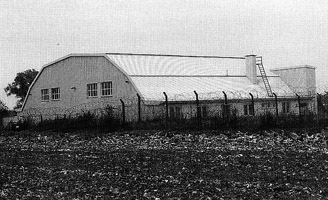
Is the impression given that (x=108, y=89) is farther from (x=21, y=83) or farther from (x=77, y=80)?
(x=21, y=83)

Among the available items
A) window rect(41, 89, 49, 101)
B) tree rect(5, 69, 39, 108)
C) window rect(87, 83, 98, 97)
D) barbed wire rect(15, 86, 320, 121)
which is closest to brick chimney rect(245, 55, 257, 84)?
barbed wire rect(15, 86, 320, 121)

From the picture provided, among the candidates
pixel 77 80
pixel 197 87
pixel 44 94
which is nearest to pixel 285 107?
pixel 197 87

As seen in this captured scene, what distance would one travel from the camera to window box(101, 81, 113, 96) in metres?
42.7

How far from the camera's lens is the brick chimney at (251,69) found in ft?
160

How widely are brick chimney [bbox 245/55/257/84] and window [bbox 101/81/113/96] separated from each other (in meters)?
13.3

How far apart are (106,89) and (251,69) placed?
13.8 metres

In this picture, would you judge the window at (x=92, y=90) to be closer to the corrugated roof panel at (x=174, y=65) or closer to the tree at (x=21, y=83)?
the corrugated roof panel at (x=174, y=65)

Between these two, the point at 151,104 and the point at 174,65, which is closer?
the point at 151,104

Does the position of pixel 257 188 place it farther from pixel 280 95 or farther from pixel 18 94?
pixel 18 94

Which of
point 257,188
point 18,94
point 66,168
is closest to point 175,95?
point 66,168

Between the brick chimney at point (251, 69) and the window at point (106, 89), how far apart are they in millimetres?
13259

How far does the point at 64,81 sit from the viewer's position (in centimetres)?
4750

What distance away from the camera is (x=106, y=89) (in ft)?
141

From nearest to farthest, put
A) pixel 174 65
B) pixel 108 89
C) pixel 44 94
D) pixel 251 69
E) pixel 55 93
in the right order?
pixel 108 89, pixel 174 65, pixel 55 93, pixel 251 69, pixel 44 94
